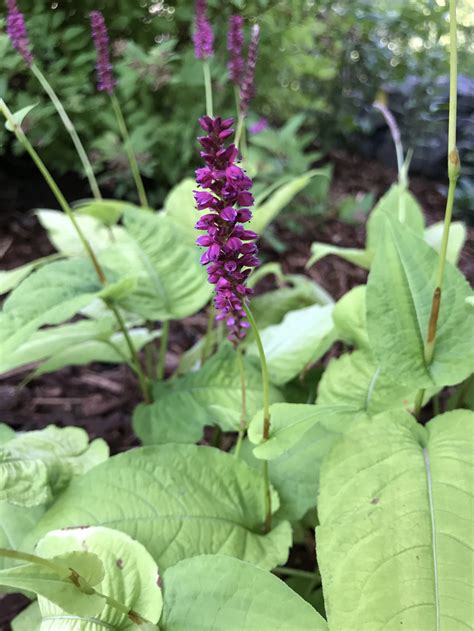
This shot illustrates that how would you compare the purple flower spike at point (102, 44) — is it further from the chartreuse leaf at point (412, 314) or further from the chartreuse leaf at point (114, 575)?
the chartreuse leaf at point (114, 575)

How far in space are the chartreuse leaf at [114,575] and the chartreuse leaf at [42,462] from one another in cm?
16

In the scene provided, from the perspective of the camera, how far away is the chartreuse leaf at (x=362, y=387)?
1412mm

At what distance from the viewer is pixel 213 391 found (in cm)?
166

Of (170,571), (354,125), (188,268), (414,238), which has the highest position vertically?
(414,238)

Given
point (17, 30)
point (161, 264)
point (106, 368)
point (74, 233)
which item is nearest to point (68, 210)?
point (161, 264)

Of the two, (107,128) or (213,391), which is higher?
(107,128)

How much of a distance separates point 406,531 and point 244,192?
0.66 m

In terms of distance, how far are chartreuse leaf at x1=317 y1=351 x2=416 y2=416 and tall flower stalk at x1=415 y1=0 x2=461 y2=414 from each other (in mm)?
64

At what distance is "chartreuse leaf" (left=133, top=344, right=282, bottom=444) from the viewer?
1591 mm

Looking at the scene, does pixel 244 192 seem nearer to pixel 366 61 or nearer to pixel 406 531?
pixel 406 531

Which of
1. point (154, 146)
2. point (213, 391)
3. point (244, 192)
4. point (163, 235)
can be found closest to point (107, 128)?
point (154, 146)

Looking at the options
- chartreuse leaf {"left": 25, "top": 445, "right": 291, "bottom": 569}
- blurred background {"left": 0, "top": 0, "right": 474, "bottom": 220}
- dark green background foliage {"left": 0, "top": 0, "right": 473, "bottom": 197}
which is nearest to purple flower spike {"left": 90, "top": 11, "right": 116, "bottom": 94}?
blurred background {"left": 0, "top": 0, "right": 474, "bottom": 220}

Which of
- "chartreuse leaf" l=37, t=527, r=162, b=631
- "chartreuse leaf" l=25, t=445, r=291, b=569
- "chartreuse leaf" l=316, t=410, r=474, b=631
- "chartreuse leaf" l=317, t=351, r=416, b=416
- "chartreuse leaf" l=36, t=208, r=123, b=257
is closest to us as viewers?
"chartreuse leaf" l=316, t=410, r=474, b=631

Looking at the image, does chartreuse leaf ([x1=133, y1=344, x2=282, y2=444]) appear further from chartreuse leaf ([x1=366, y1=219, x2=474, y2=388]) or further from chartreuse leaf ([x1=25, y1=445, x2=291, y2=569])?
chartreuse leaf ([x1=366, y1=219, x2=474, y2=388])
